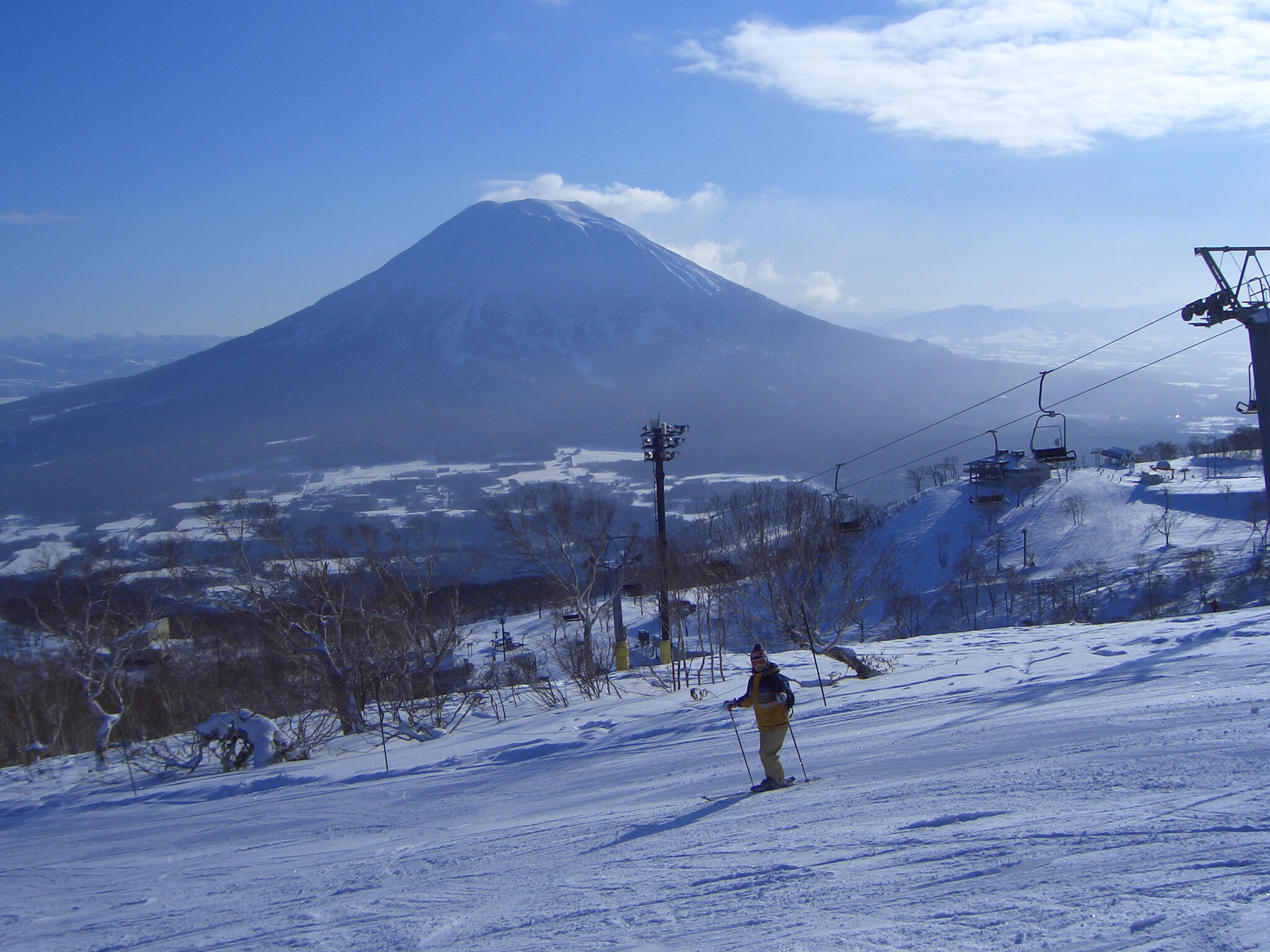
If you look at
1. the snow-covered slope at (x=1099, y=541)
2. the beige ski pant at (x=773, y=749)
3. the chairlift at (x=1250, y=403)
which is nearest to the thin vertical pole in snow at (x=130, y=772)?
the beige ski pant at (x=773, y=749)

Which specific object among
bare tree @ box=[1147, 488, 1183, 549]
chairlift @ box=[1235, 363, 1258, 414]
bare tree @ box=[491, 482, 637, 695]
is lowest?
bare tree @ box=[1147, 488, 1183, 549]

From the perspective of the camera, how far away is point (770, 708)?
7.93 m

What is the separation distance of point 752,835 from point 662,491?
70.9 ft

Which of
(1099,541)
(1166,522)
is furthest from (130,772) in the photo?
(1166,522)

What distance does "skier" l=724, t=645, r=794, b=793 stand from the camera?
7.95m

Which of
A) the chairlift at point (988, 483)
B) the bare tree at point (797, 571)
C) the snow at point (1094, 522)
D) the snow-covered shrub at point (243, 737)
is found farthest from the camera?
the chairlift at point (988, 483)

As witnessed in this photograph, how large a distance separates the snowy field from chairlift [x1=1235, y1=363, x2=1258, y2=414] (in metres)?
3.92

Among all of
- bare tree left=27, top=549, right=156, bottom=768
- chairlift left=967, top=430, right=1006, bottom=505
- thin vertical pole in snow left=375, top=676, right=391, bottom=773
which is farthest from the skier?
chairlift left=967, top=430, right=1006, bottom=505

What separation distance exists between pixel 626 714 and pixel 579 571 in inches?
353

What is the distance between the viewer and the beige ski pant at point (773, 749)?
8031mm

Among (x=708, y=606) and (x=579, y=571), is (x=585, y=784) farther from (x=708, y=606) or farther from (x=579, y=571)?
(x=579, y=571)

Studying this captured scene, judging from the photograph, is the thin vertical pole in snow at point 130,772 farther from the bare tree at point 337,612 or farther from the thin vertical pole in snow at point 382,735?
the thin vertical pole in snow at point 382,735

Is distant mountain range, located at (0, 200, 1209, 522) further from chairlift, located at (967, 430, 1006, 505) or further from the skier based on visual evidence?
the skier

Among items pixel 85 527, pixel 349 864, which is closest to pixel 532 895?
pixel 349 864
